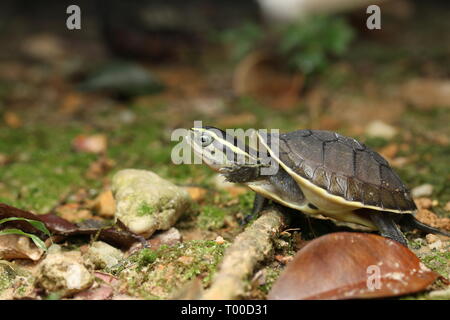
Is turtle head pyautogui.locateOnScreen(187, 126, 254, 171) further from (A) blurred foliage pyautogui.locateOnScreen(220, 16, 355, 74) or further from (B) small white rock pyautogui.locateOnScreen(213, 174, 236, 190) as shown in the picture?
(A) blurred foliage pyautogui.locateOnScreen(220, 16, 355, 74)

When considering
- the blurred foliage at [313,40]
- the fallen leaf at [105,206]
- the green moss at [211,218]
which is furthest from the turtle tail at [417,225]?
the blurred foliage at [313,40]

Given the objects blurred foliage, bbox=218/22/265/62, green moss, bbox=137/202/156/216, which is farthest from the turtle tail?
blurred foliage, bbox=218/22/265/62

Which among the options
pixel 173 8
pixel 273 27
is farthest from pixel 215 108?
pixel 173 8

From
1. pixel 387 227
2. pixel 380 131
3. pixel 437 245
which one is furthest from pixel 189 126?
pixel 437 245

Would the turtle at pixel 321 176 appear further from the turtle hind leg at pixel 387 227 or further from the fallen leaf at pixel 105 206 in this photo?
the fallen leaf at pixel 105 206

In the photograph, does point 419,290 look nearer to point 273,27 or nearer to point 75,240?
point 75,240

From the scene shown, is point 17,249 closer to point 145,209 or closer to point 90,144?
point 145,209
